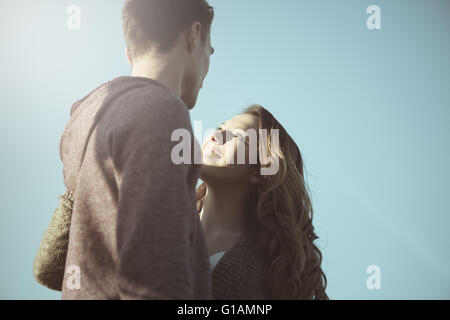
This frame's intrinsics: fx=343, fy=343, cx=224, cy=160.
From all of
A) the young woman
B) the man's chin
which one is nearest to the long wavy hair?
the young woman

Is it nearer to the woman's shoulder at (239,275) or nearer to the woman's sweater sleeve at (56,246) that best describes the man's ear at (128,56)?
the woman's sweater sleeve at (56,246)

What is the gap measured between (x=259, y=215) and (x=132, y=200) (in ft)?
3.92

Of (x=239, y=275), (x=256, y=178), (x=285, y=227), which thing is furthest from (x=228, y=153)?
(x=239, y=275)

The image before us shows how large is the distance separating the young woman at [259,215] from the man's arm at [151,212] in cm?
79

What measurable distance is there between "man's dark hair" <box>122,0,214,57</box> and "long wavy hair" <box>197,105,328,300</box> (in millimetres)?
816

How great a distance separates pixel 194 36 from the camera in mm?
1442

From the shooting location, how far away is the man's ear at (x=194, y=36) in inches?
56.3

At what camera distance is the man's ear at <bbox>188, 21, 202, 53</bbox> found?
1430 mm

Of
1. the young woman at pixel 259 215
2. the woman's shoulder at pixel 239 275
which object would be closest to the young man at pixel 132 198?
the woman's shoulder at pixel 239 275

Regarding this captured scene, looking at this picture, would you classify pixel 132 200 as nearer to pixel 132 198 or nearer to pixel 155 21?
pixel 132 198
